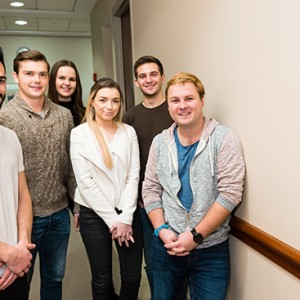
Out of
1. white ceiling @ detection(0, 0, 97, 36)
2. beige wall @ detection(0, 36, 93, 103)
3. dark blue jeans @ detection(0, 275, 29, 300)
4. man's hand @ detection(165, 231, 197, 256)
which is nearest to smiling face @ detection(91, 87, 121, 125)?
man's hand @ detection(165, 231, 197, 256)

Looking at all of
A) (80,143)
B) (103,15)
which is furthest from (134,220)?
(103,15)

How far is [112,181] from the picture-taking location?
68.1 inches

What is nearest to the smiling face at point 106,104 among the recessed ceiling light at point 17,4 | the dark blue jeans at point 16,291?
the dark blue jeans at point 16,291

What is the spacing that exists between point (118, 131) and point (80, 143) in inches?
8.8

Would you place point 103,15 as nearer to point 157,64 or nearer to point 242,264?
point 157,64

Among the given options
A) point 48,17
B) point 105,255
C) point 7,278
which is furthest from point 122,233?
point 48,17

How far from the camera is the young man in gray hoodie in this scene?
4.76ft

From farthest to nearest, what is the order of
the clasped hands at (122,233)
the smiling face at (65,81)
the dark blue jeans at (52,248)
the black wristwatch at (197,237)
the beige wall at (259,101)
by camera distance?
the smiling face at (65,81), the dark blue jeans at (52,248), the clasped hands at (122,233), the black wristwatch at (197,237), the beige wall at (259,101)

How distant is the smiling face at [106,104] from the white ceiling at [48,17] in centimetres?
380

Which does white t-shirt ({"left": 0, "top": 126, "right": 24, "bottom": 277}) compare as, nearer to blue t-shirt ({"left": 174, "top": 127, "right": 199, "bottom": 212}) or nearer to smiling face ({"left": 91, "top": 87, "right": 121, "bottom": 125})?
smiling face ({"left": 91, "top": 87, "right": 121, "bottom": 125})

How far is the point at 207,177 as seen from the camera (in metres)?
1.47

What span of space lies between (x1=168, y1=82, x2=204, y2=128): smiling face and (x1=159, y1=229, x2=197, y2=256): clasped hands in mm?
500

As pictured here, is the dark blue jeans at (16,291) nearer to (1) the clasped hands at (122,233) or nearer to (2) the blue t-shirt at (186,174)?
(1) the clasped hands at (122,233)

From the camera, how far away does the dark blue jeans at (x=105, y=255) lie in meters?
1.76
